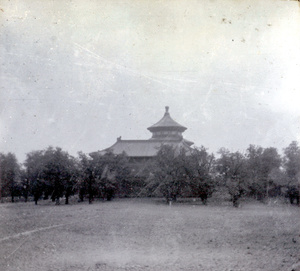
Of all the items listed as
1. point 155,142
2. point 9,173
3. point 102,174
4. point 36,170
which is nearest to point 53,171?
point 36,170

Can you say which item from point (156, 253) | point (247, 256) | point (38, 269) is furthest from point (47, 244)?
point (247, 256)

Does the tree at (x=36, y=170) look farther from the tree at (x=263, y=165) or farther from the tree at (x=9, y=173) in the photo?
the tree at (x=263, y=165)

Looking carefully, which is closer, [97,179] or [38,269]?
[38,269]

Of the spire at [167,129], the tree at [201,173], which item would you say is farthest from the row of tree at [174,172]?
the spire at [167,129]

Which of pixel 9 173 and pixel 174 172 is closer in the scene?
pixel 174 172

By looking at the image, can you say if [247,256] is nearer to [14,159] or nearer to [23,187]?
[14,159]

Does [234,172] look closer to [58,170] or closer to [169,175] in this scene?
[169,175]
